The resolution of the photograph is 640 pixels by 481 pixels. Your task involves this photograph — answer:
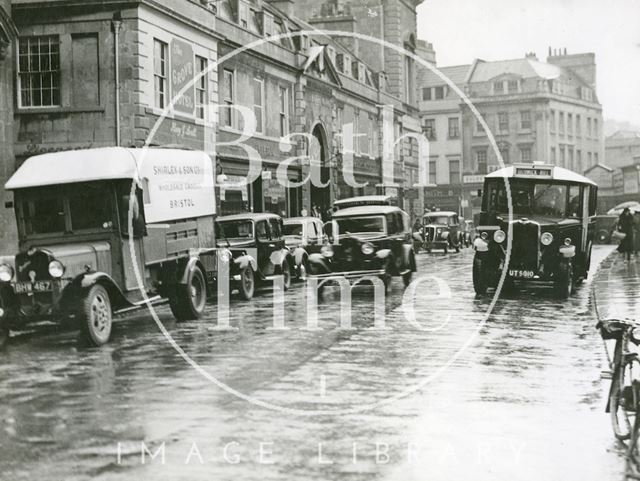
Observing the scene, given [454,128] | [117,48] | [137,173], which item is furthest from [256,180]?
[454,128]

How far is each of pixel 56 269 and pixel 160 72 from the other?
14.4 meters

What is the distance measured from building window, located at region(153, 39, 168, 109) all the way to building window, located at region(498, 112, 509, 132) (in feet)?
194

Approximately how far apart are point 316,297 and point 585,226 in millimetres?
6088

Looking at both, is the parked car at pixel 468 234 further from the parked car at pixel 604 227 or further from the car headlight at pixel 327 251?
the car headlight at pixel 327 251

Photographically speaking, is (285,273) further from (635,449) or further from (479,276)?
(635,449)

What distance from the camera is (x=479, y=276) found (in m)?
17.7

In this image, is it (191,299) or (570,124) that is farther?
(570,124)

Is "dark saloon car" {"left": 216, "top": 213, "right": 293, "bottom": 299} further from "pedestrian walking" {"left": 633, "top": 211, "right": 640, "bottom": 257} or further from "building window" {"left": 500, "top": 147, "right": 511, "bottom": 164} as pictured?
"building window" {"left": 500, "top": 147, "right": 511, "bottom": 164}

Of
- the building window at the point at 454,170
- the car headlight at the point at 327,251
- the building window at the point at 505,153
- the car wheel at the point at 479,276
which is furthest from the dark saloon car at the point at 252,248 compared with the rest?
the building window at the point at 505,153

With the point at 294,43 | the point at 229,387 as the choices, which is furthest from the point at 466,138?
the point at 229,387

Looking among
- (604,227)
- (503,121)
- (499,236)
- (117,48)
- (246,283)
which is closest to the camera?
(499,236)

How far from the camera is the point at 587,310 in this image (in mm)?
15227

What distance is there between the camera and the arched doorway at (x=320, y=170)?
39219 millimetres

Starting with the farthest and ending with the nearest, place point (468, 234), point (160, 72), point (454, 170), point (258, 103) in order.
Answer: point (454, 170) < point (468, 234) < point (258, 103) < point (160, 72)
